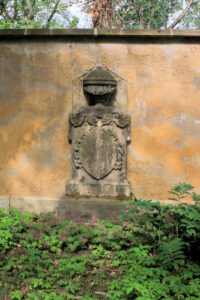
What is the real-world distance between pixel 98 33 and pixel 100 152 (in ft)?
5.92

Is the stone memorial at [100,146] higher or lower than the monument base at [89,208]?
higher

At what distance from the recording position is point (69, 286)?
2725 mm

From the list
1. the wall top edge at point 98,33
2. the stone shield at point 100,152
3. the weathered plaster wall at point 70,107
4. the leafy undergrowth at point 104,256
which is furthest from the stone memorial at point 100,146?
the wall top edge at point 98,33

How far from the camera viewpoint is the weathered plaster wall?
4445 mm

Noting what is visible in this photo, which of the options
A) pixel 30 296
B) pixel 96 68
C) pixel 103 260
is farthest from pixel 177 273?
pixel 96 68

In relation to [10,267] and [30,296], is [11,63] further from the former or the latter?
[30,296]

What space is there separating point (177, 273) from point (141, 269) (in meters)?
0.35

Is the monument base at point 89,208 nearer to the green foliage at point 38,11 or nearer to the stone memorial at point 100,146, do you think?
the stone memorial at point 100,146

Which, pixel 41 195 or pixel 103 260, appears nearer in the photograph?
pixel 103 260

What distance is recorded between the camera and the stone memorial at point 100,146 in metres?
4.31

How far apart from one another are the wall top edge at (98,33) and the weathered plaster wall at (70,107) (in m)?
0.06

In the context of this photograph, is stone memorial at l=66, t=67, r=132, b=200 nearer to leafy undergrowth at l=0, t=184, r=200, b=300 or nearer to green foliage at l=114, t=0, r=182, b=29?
leafy undergrowth at l=0, t=184, r=200, b=300

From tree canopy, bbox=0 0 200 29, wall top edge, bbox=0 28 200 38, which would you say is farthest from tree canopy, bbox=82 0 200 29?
wall top edge, bbox=0 28 200 38

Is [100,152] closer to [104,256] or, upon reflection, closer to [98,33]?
[104,256]
